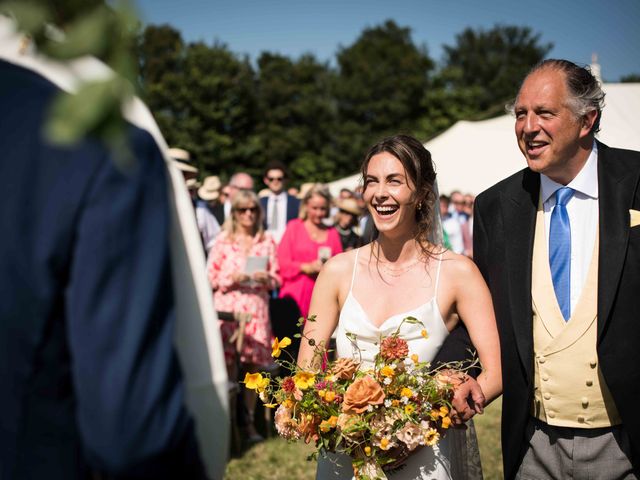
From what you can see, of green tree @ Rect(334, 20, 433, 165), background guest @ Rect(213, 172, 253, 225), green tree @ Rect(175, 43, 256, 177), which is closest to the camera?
background guest @ Rect(213, 172, 253, 225)

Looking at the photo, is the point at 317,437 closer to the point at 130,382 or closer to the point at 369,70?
the point at 130,382

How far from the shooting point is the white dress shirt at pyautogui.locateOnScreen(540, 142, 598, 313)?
9.49 ft

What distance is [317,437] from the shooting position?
2582mm

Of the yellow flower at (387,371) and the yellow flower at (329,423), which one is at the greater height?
the yellow flower at (387,371)

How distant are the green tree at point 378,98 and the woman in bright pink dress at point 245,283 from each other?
40.0 m

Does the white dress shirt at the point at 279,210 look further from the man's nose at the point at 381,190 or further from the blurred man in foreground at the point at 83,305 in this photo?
the blurred man in foreground at the point at 83,305

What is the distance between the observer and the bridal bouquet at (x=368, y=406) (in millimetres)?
2477

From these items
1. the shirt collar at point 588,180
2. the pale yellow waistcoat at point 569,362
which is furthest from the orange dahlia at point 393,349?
the shirt collar at point 588,180

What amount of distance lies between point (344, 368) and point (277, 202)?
7.42 meters

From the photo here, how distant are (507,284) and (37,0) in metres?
2.49

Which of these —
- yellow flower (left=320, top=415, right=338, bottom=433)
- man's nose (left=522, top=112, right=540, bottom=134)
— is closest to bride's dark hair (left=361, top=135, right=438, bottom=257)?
man's nose (left=522, top=112, right=540, bottom=134)

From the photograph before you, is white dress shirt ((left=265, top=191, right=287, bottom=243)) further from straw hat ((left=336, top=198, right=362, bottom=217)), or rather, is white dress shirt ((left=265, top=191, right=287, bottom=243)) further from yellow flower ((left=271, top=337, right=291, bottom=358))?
yellow flower ((left=271, top=337, right=291, bottom=358))

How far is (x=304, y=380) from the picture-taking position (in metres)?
2.50

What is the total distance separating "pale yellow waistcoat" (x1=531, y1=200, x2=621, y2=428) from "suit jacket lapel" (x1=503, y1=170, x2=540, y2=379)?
0.07 meters
